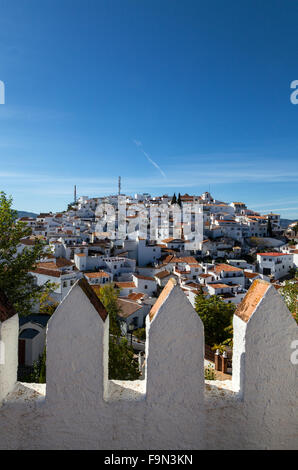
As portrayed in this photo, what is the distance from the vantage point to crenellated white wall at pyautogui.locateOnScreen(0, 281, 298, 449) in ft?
9.63

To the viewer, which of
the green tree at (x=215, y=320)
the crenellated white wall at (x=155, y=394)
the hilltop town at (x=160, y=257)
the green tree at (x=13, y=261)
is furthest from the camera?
the hilltop town at (x=160, y=257)

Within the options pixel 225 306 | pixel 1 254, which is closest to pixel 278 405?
pixel 1 254

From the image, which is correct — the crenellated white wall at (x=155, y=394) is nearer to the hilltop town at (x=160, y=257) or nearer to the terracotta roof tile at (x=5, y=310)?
the terracotta roof tile at (x=5, y=310)

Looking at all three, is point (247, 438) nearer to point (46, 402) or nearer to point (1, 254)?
point (46, 402)

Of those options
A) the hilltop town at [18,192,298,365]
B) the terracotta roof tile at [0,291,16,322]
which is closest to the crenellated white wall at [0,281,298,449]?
the terracotta roof tile at [0,291,16,322]

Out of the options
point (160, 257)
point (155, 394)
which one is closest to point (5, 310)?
point (155, 394)

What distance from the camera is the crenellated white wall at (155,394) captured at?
9.63ft

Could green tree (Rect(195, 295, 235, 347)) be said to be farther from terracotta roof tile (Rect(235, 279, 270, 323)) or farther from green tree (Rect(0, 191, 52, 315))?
terracotta roof tile (Rect(235, 279, 270, 323))

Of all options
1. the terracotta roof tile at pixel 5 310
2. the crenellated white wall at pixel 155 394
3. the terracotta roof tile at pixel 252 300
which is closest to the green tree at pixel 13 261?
the terracotta roof tile at pixel 5 310

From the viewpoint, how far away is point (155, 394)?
2.95 m

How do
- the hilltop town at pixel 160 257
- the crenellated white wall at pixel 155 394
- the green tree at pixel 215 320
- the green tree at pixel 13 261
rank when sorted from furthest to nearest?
the hilltop town at pixel 160 257, the green tree at pixel 215 320, the green tree at pixel 13 261, the crenellated white wall at pixel 155 394

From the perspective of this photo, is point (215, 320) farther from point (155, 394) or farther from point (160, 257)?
point (160, 257)

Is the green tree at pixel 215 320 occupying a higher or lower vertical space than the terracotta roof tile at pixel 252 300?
lower

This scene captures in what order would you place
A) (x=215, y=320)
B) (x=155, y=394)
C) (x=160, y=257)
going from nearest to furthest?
(x=155, y=394) → (x=215, y=320) → (x=160, y=257)
